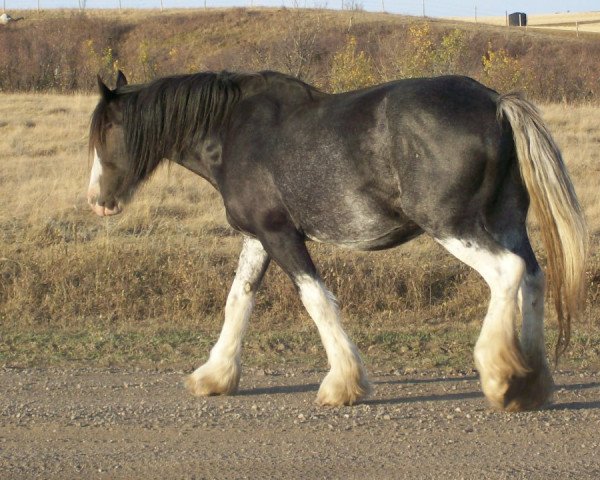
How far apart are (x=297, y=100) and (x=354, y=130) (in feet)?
1.77

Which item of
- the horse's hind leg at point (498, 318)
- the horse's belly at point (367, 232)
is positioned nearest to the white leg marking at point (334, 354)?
the horse's belly at point (367, 232)

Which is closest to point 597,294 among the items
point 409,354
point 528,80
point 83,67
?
point 409,354

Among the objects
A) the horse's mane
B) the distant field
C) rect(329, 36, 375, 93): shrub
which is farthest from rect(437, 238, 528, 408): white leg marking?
the distant field

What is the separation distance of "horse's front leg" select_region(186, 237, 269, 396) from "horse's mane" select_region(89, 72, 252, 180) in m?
0.78

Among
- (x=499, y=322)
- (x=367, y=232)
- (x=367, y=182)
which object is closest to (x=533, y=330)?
(x=499, y=322)

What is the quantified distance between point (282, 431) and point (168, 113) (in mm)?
2224

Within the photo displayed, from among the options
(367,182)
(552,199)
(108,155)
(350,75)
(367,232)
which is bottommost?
(350,75)

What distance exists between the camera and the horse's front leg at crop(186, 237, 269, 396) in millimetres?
5922

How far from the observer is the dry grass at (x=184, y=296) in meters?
7.32

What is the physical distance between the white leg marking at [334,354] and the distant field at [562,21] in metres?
75.6

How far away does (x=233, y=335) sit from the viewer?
6047 millimetres

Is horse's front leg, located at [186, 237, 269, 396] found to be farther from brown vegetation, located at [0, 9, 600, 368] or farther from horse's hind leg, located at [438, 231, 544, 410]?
horse's hind leg, located at [438, 231, 544, 410]

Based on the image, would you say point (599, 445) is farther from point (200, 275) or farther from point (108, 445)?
point (200, 275)

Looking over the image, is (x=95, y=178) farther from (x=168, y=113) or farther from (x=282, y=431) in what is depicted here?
(x=282, y=431)
